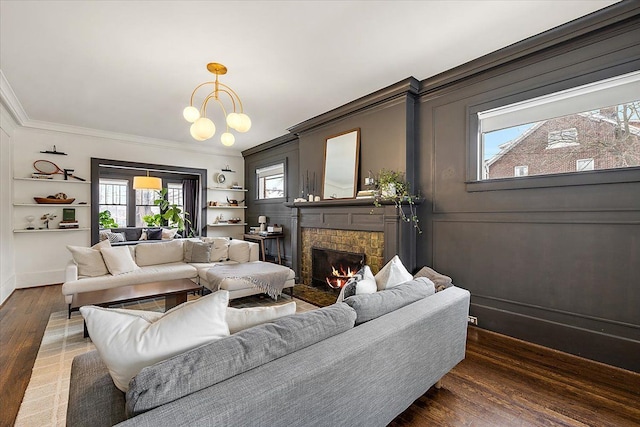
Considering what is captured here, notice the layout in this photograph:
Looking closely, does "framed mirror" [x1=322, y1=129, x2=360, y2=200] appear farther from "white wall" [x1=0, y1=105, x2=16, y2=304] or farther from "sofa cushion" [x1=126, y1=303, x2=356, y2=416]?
"white wall" [x1=0, y1=105, x2=16, y2=304]

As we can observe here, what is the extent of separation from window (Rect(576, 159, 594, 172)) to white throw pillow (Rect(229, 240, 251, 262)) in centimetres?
428

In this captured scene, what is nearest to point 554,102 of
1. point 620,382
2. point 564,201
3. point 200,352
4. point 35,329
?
point 564,201

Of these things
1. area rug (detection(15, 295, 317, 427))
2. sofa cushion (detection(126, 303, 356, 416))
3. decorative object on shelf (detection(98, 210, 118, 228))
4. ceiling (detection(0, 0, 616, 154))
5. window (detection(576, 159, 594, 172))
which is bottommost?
area rug (detection(15, 295, 317, 427))

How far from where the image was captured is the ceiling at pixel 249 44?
7.45 ft

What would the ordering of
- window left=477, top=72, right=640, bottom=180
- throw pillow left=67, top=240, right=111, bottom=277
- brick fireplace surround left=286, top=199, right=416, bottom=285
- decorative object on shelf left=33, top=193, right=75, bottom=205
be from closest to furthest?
window left=477, top=72, right=640, bottom=180 → brick fireplace surround left=286, top=199, right=416, bottom=285 → throw pillow left=67, top=240, right=111, bottom=277 → decorative object on shelf left=33, top=193, right=75, bottom=205

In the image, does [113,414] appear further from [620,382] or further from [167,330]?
[620,382]

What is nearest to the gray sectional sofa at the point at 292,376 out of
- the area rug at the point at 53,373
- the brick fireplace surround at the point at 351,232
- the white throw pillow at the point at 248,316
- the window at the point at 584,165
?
the white throw pillow at the point at 248,316

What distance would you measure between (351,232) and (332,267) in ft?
2.26

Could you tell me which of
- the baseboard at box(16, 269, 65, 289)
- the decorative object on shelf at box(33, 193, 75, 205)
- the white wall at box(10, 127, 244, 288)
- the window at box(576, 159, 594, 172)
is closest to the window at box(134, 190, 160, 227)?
the white wall at box(10, 127, 244, 288)

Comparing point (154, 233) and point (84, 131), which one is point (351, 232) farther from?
point (84, 131)

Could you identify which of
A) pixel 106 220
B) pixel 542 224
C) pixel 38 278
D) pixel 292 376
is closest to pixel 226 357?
pixel 292 376

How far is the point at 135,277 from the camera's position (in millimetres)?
3838

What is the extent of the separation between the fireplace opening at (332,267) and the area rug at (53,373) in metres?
0.79

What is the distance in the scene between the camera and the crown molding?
148 inches
